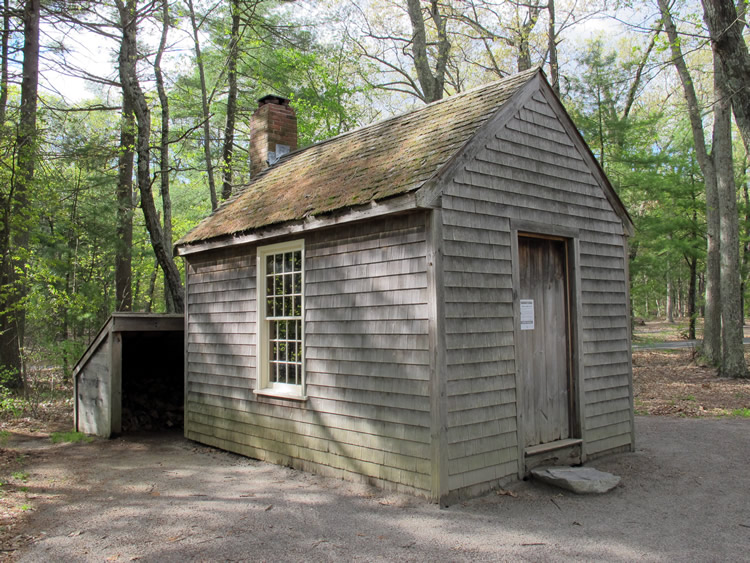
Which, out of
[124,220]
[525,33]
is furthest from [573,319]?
[525,33]

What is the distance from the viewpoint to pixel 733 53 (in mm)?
6965

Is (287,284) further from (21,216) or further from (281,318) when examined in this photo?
(21,216)

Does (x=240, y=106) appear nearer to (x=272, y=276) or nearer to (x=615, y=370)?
(x=272, y=276)

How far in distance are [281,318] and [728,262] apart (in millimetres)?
11924

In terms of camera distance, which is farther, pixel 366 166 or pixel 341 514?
pixel 366 166

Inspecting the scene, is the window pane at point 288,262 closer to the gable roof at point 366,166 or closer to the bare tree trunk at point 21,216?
the gable roof at point 366,166

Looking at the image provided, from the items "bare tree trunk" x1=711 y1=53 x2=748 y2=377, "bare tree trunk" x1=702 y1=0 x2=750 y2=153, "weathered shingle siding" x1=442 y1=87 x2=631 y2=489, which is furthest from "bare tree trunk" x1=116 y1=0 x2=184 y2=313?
"bare tree trunk" x1=711 y1=53 x2=748 y2=377

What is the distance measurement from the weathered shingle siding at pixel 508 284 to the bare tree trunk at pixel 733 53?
75.1 inches

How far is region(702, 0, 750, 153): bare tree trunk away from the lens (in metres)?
6.88

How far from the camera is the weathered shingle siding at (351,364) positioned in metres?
5.72

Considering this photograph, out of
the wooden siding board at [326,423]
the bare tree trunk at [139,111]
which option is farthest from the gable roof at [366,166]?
the bare tree trunk at [139,111]

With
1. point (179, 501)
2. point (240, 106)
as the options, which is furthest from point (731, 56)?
point (240, 106)

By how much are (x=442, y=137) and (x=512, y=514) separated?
408 cm

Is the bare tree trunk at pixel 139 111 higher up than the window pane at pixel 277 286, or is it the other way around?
the bare tree trunk at pixel 139 111
